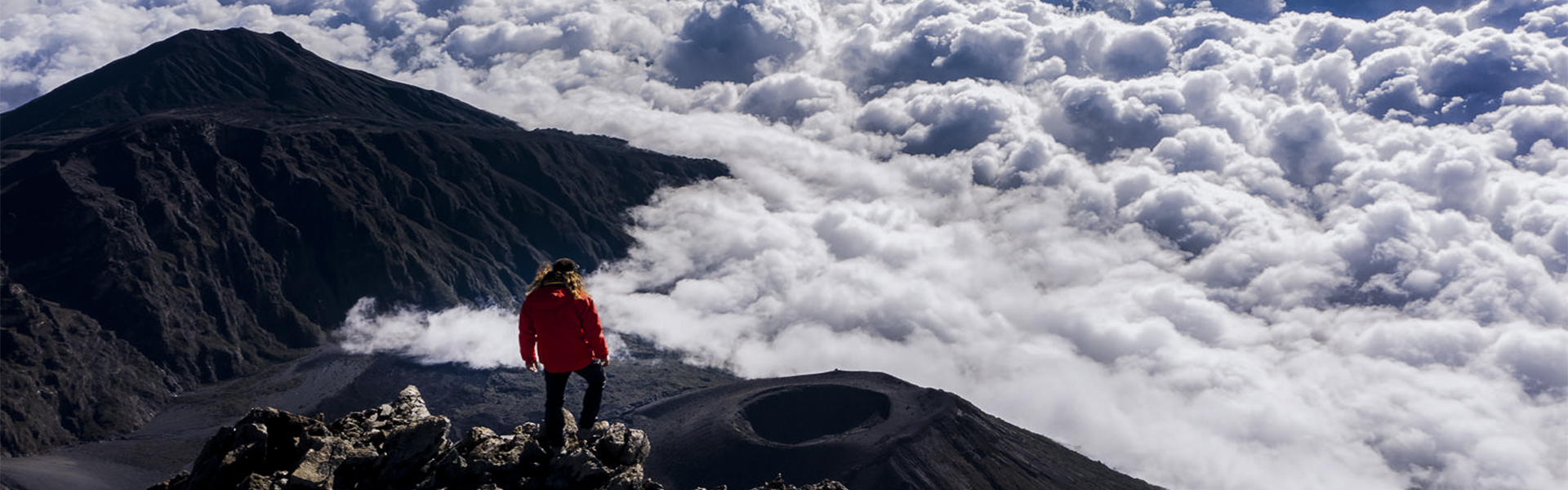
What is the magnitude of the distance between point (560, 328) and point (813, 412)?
104 metres

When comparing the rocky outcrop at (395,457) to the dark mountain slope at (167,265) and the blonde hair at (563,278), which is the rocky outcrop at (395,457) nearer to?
the blonde hair at (563,278)

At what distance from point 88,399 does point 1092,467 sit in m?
144

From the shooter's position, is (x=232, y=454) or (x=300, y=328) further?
(x=300, y=328)

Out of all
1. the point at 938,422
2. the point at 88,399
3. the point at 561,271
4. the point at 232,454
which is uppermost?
the point at 938,422

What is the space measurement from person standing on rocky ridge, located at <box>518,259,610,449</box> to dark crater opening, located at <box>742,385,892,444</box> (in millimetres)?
98303

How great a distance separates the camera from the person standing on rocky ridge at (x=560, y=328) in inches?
699

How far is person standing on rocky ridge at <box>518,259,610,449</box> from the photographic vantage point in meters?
17.8

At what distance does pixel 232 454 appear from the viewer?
16.8 m

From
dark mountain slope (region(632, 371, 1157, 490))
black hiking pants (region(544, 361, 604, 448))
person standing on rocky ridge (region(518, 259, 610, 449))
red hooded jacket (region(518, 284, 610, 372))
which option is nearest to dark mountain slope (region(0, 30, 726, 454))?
dark mountain slope (region(632, 371, 1157, 490))

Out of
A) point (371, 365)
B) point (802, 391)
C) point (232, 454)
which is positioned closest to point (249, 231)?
point (371, 365)

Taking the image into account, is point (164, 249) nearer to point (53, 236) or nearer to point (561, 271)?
point (53, 236)

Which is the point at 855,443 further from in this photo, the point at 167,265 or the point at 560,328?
the point at 167,265

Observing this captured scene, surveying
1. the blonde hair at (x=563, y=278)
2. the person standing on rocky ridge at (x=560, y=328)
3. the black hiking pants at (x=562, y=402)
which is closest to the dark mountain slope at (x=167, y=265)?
the black hiking pants at (x=562, y=402)

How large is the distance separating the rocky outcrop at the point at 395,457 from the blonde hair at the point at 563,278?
10.8 feet
